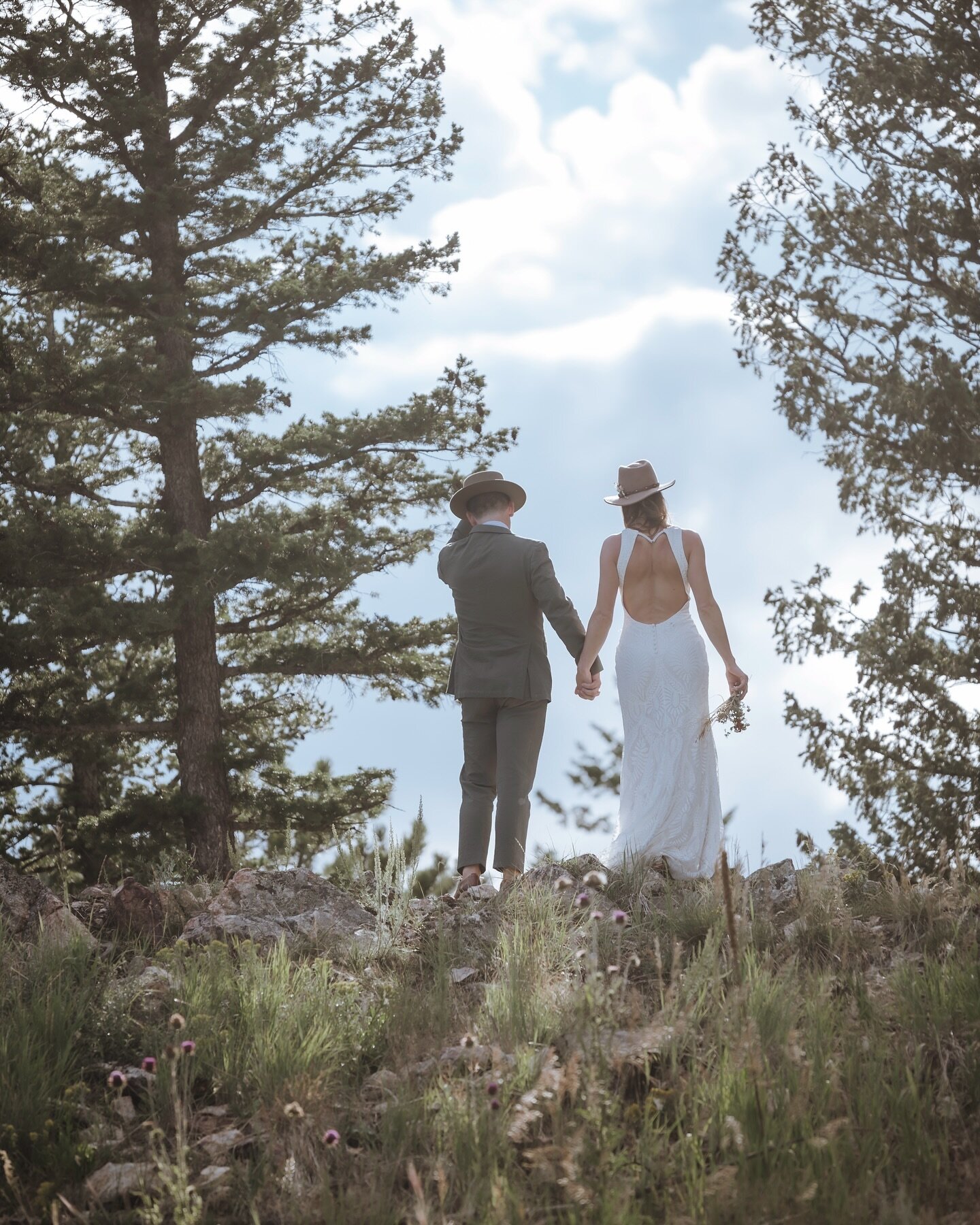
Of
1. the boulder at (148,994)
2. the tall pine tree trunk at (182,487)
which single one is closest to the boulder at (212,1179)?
the boulder at (148,994)

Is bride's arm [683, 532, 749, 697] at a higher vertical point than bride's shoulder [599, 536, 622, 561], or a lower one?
lower

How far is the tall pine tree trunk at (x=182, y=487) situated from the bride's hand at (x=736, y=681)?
25.0ft

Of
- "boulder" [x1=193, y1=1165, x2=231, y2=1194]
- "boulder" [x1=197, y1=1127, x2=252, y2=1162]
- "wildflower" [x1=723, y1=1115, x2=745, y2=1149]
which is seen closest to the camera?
"wildflower" [x1=723, y1=1115, x2=745, y2=1149]

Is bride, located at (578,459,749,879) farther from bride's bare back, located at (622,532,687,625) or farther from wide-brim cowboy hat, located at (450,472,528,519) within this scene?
wide-brim cowboy hat, located at (450,472,528,519)

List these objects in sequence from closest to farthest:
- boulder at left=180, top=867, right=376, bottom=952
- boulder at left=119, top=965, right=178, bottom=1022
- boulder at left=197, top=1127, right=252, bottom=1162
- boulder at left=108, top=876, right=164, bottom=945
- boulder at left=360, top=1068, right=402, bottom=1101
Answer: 1. boulder at left=197, top=1127, right=252, bottom=1162
2. boulder at left=360, top=1068, right=402, bottom=1101
3. boulder at left=119, top=965, right=178, bottom=1022
4. boulder at left=180, top=867, right=376, bottom=952
5. boulder at left=108, top=876, right=164, bottom=945

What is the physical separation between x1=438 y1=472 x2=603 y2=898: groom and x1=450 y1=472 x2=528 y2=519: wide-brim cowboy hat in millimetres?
294

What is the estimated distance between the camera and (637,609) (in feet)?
24.8

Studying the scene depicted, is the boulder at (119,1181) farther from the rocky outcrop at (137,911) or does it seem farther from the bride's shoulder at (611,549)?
the bride's shoulder at (611,549)

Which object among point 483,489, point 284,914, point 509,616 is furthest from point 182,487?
point 284,914

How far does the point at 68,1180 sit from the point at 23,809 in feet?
43.6

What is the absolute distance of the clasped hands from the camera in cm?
759

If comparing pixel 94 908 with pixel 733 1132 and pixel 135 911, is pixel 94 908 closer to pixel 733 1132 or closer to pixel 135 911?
pixel 135 911

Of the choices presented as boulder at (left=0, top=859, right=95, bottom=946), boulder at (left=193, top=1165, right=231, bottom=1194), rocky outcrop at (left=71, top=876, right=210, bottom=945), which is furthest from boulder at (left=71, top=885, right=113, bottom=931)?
boulder at (left=193, top=1165, right=231, bottom=1194)

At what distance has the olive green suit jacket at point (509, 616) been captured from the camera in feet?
25.4
